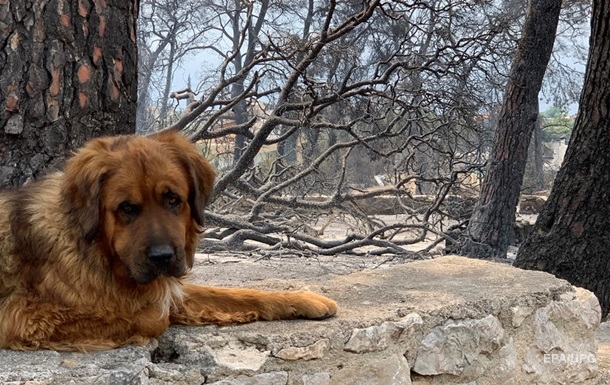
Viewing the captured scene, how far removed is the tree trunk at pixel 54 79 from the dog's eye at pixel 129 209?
4.08 feet

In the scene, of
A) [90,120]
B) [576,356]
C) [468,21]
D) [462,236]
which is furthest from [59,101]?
[468,21]

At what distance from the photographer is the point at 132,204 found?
9.30ft

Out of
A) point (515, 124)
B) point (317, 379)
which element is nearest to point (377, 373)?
point (317, 379)

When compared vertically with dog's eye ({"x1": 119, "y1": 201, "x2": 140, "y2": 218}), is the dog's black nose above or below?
below

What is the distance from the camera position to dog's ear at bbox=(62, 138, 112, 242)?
2852 millimetres

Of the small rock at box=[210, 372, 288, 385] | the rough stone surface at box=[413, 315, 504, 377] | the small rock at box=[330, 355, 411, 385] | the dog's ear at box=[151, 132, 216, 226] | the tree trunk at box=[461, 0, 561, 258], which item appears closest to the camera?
the small rock at box=[210, 372, 288, 385]

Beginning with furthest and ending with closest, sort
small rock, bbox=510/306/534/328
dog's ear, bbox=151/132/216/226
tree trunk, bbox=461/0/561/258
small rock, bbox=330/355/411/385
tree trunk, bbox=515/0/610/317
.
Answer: tree trunk, bbox=461/0/561/258
tree trunk, bbox=515/0/610/317
small rock, bbox=510/306/534/328
small rock, bbox=330/355/411/385
dog's ear, bbox=151/132/216/226

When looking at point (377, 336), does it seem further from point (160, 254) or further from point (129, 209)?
point (129, 209)

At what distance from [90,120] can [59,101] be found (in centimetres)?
21

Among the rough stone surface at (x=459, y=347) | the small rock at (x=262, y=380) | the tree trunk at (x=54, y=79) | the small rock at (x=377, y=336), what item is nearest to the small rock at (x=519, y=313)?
the rough stone surface at (x=459, y=347)

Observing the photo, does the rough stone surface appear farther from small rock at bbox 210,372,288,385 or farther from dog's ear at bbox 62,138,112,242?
dog's ear at bbox 62,138,112,242

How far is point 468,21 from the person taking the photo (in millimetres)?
10461

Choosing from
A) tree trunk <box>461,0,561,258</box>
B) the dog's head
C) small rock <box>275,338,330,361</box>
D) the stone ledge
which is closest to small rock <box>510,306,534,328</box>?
the stone ledge

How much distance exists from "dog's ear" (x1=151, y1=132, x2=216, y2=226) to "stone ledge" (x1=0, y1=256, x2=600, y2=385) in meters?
0.59
